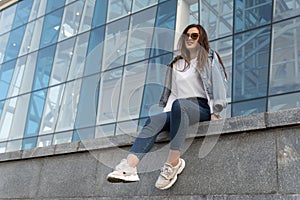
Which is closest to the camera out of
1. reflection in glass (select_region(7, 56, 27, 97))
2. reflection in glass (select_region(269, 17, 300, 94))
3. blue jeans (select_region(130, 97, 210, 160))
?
blue jeans (select_region(130, 97, 210, 160))

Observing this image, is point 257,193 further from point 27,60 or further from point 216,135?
point 27,60

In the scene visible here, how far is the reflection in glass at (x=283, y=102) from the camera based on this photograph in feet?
31.4

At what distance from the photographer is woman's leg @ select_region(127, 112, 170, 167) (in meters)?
3.32

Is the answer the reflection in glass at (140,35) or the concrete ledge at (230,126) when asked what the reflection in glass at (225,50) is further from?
the concrete ledge at (230,126)

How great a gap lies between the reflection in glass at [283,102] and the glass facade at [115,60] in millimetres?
28

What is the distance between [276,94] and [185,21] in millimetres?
4500

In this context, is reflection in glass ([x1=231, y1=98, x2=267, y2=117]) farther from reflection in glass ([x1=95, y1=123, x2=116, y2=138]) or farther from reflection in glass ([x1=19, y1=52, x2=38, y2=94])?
reflection in glass ([x1=19, y1=52, x2=38, y2=94])

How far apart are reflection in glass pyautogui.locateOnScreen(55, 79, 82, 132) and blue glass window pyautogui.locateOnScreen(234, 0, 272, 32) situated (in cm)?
672

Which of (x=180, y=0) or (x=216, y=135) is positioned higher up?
(x=180, y=0)

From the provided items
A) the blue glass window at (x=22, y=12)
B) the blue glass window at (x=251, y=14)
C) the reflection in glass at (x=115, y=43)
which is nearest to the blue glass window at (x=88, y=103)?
the reflection in glass at (x=115, y=43)

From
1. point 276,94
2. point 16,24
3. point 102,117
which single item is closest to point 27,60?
point 16,24

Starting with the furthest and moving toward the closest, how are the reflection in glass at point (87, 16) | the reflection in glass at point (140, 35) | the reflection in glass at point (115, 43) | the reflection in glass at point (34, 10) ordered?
the reflection in glass at point (34, 10) → the reflection in glass at point (87, 16) → the reflection in glass at point (115, 43) → the reflection in glass at point (140, 35)

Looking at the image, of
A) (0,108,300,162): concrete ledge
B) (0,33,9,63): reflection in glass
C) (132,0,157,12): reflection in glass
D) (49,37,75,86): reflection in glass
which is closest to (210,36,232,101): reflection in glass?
(132,0,157,12): reflection in glass

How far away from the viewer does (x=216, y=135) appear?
3389 mm
